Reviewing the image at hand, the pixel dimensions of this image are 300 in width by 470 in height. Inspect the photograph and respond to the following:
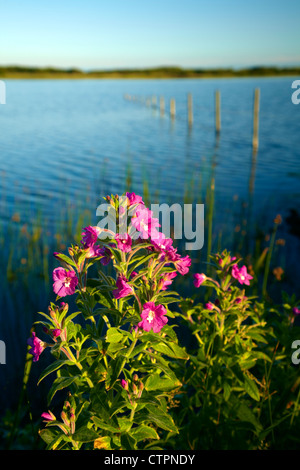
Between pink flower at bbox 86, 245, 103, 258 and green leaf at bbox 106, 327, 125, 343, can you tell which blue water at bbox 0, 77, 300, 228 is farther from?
green leaf at bbox 106, 327, 125, 343

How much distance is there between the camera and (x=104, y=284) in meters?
1.78

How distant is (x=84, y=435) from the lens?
5.36ft

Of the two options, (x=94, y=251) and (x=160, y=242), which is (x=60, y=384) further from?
(x=160, y=242)

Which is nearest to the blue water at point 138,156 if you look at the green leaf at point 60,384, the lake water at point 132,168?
the lake water at point 132,168

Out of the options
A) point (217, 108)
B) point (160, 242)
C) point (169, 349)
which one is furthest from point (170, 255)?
point (217, 108)

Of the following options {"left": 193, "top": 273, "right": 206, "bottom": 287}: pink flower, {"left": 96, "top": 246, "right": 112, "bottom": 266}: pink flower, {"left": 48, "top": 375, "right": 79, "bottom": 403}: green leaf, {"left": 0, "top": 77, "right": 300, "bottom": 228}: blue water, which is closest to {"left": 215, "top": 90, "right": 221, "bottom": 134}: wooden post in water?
{"left": 0, "top": 77, "right": 300, "bottom": 228}: blue water

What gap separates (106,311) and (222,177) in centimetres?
1070

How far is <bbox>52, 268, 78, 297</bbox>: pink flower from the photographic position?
169 cm

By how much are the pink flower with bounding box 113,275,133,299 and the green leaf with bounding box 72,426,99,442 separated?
22.7 inches

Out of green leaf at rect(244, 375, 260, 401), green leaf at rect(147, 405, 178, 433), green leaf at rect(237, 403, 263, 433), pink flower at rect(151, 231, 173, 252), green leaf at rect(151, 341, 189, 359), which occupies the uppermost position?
pink flower at rect(151, 231, 173, 252)

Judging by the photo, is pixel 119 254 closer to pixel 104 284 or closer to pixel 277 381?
pixel 104 284

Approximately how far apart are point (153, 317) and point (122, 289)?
0.56ft

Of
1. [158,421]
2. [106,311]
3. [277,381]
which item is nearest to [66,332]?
[106,311]

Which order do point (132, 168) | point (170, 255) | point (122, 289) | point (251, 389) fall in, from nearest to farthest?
point (122, 289)
point (170, 255)
point (251, 389)
point (132, 168)
